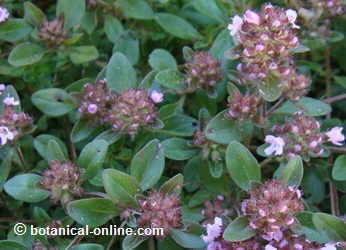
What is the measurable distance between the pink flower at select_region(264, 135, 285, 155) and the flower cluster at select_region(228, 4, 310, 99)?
181 millimetres

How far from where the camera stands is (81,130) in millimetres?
2432

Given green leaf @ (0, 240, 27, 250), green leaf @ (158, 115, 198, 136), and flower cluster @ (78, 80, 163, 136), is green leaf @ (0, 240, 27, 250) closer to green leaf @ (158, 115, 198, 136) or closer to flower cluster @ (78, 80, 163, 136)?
flower cluster @ (78, 80, 163, 136)

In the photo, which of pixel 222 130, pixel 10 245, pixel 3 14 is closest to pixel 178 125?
pixel 222 130

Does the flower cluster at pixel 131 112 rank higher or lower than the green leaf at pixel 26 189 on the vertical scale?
higher

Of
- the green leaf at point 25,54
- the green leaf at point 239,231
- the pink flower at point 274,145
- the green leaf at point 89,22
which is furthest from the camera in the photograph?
the green leaf at point 89,22

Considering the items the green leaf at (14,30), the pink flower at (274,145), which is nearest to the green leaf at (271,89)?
the pink flower at (274,145)

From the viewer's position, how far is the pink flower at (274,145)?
219 centimetres

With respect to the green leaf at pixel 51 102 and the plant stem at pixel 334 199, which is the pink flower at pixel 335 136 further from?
the green leaf at pixel 51 102

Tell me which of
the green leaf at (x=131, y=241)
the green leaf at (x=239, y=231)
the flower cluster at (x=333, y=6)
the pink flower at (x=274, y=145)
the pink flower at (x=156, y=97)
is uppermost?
the flower cluster at (x=333, y=6)

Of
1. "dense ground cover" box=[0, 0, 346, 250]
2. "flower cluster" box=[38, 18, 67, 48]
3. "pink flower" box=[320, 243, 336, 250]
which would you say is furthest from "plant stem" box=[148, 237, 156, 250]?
"flower cluster" box=[38, 18, 67, 48]

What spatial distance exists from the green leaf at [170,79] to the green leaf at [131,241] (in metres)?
0.64

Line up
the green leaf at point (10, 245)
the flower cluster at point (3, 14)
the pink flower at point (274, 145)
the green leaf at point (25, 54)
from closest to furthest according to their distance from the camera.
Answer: the green leaf at point (10, 245) < the pink flower at point (274, 145) < the green leaf at point (25, 54) < the flower cluster at point (3, 14)

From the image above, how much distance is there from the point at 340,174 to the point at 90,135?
963 mm

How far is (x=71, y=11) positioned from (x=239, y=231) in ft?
4.05
